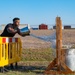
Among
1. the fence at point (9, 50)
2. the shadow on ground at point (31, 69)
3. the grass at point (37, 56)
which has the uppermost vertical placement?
the fence at point (9, 50)

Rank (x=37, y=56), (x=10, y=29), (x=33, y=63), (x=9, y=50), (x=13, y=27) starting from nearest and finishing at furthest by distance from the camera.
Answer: (x=9, y=50)
(x=10, y=29)
(x=13, y=27)
(x=33, y=63)
(x=37, y=56)

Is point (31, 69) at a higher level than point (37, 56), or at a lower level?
lower

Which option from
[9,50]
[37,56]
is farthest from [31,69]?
[37,56]

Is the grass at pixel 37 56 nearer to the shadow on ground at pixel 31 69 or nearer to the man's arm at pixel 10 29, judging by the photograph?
the shadow on ground at pixel 31 69

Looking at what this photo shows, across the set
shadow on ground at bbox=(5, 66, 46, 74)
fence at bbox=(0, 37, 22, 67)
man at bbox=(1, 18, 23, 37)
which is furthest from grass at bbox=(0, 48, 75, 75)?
man at bbox=(1, 18, 23, 37)

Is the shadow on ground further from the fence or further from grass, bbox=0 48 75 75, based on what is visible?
the fence

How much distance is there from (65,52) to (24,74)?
4.79 feet

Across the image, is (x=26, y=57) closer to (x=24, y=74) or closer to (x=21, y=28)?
(x=21, y=28)

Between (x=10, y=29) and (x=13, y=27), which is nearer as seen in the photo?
(x=10, y=29)

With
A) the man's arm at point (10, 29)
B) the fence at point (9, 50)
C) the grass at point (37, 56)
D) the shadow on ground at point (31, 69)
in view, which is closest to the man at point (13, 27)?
the man's arm at point (10, 29)

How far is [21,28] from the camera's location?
11562 millimetres

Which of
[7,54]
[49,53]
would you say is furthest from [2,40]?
[49,53]

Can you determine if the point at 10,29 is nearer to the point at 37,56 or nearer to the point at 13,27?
the point at 13,27

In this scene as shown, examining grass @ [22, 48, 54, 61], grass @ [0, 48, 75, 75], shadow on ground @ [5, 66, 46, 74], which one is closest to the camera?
grass @ [0, 48, 75, 75]
